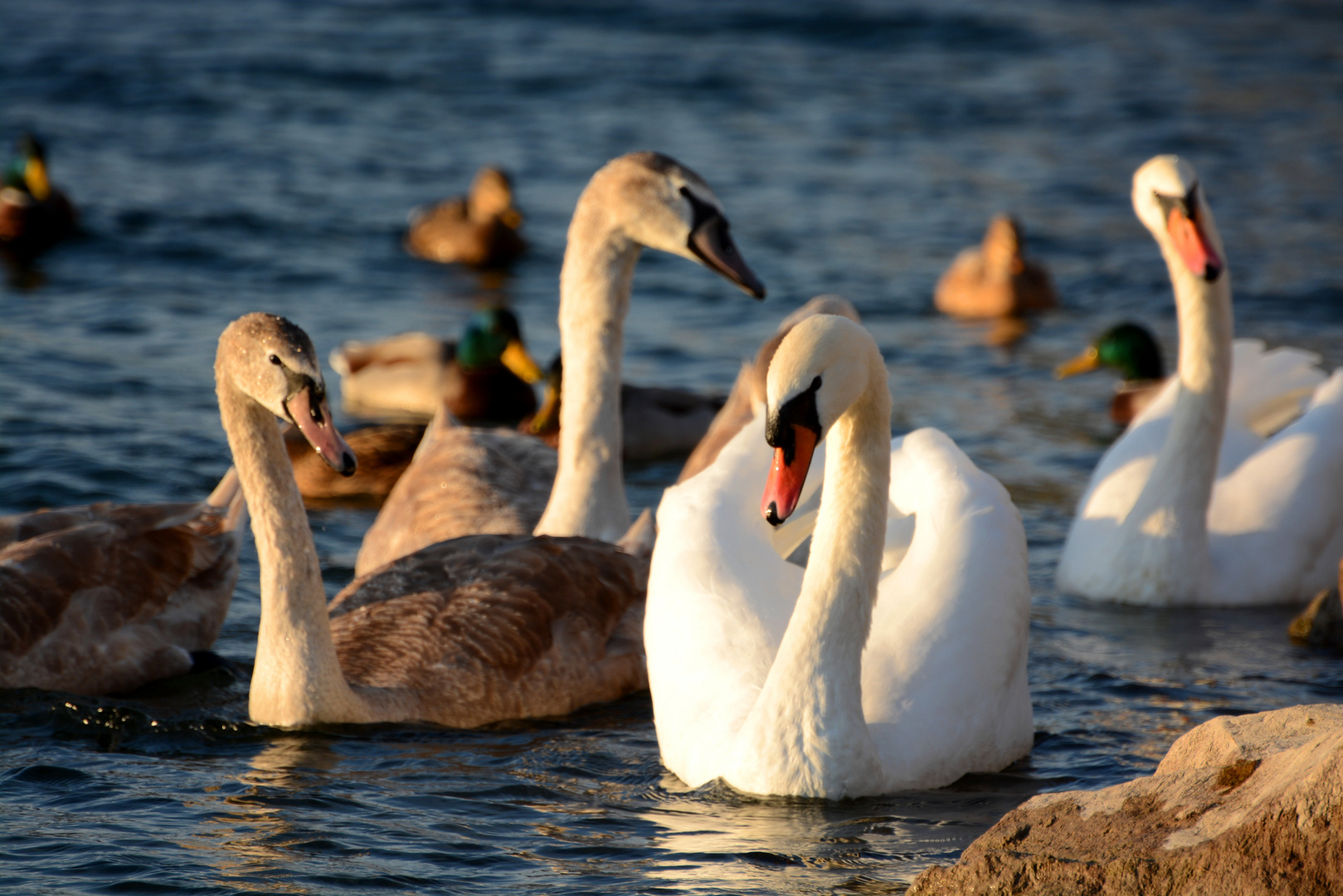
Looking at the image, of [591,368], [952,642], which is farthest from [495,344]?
[952,642]

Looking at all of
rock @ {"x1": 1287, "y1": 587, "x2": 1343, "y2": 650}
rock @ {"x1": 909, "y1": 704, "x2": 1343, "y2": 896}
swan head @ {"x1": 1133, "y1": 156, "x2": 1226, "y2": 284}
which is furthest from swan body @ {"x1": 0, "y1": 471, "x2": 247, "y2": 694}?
rock @ {"x1": 1287, "y1": 587, "x2": 1343, "y2": 650}

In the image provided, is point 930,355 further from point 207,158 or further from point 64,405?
point 207,158

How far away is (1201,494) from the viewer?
27.0ft

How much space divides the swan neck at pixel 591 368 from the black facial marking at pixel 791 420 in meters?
2.50

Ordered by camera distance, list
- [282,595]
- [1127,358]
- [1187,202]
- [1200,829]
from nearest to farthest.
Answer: [1200,829]
[282,595]
[1187,202]
[1127,358]

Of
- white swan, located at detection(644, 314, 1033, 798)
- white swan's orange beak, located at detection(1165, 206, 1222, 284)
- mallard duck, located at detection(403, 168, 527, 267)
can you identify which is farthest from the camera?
mallard duck, located at detection(403, 168, 527, 267)

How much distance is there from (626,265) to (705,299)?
732 centimetres

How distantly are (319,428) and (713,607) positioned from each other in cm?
140

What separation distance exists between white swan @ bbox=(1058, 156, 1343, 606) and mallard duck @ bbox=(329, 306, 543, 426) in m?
5.00

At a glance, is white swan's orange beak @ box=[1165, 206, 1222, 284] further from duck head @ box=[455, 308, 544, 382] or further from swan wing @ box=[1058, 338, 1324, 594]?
duck head @ box=[455, 308, 544, 382]

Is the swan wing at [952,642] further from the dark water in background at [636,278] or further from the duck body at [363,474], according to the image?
the duck body at [363,474]

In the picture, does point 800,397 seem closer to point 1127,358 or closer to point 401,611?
point 401,611

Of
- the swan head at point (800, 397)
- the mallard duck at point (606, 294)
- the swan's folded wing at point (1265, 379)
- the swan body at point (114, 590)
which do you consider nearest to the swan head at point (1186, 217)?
the swan's folded wing at point (1265, 379)

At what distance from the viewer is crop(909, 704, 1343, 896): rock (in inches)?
153
